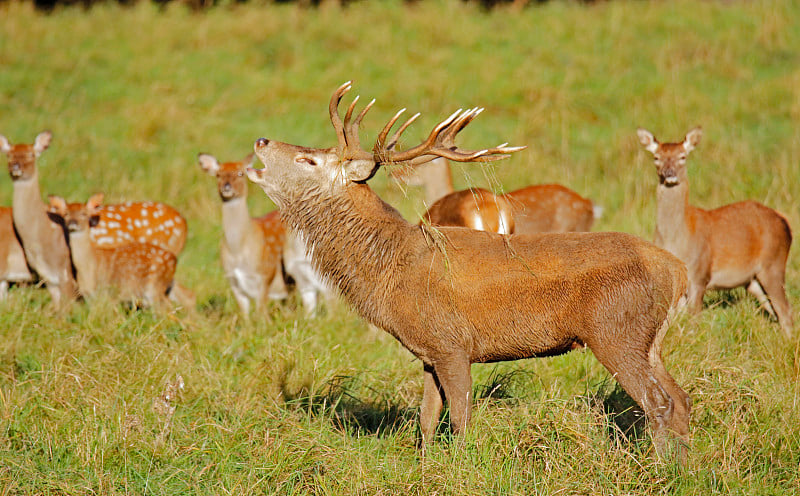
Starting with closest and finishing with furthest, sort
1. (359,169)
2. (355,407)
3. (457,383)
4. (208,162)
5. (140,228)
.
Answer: (457,383) → (359,169) → (355,407) → (208,162) → (140,228)

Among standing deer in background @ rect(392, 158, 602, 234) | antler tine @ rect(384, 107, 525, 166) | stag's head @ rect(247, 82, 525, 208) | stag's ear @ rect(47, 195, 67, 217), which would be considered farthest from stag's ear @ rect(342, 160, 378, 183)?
stag's ear @ rect(47, 195, 67, 217)

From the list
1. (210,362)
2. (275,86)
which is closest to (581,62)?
(275,86)

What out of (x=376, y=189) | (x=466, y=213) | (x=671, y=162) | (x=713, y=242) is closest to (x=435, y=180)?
(x=466, y=213)

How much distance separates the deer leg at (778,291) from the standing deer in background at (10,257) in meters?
6.51

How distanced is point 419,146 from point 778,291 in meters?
4.17

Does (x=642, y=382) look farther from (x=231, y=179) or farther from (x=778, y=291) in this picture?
(x=231, y=179)

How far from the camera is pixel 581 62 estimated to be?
1429 centimetres

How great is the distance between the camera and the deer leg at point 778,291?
22.8 feet

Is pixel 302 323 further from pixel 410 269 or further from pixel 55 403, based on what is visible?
pixel 410 269

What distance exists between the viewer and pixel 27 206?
8.34 meters

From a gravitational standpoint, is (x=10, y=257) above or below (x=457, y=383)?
below

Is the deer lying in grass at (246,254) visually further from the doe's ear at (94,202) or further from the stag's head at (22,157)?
the stag's head at (22,157)

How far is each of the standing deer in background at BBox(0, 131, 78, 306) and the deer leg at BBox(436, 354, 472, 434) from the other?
15.4ft

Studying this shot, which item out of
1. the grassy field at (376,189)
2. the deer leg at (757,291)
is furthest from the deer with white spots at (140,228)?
the deer leg at (757,291)
